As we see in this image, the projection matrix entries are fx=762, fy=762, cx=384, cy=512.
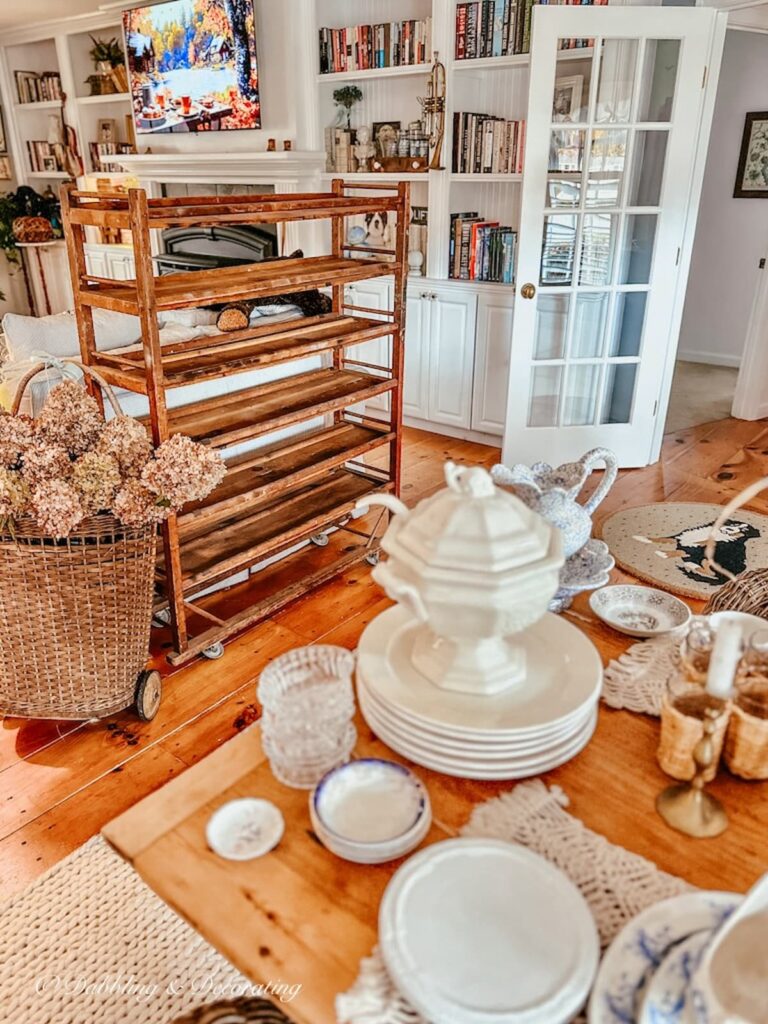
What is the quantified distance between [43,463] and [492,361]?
277cm

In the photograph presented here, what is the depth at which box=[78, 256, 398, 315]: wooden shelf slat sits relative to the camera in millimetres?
1925

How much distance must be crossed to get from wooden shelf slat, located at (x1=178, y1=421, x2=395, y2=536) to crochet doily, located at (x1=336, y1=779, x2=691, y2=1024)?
54.8 inches

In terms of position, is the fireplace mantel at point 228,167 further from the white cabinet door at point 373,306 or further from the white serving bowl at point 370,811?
the white serving bowl at point 370,811

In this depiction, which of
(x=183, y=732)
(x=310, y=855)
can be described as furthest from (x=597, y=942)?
(x=183, y=732)

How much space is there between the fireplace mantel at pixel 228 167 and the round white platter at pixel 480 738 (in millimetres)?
3846

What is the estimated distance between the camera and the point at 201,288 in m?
2.01

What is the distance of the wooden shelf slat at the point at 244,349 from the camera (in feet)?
6.56

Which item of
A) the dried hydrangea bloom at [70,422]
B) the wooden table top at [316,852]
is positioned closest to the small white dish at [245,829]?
the wooden table top at [316,852]

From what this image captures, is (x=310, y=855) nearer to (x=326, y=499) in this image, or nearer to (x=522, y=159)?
(x=326, y=499)

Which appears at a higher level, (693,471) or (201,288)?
(201,288)

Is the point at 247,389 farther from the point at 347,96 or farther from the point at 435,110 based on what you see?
the point at 347,96

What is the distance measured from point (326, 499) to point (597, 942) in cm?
205


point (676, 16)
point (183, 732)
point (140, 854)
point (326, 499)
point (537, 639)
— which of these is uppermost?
point (676, 16)

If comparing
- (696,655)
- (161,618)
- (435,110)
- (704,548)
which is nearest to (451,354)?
(435,110)
